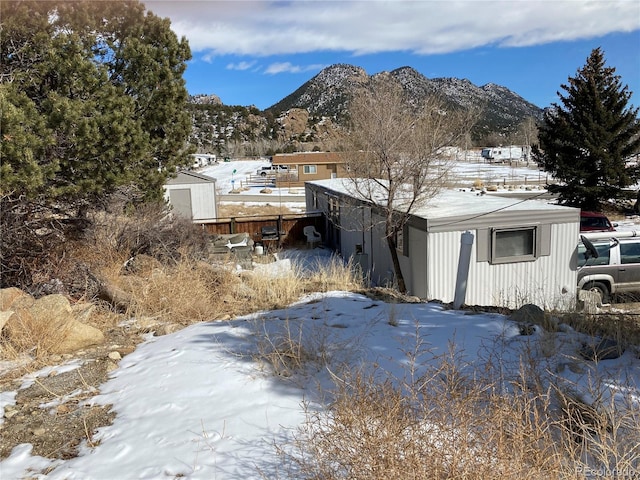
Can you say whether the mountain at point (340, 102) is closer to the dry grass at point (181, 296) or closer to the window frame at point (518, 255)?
the window frame at point (518, 255)

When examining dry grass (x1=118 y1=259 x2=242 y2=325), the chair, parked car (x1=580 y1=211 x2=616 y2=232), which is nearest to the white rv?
parked car (x1=580 y1=211 x2=616 y2=232)

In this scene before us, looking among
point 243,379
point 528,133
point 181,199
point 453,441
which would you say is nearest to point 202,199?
point 181,199

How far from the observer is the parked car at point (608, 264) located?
35.1ft

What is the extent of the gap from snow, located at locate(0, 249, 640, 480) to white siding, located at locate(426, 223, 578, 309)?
15.3ft

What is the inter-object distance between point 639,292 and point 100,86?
11303 mm

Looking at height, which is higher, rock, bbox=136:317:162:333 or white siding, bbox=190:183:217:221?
white siding, bbox=190:183:217:221

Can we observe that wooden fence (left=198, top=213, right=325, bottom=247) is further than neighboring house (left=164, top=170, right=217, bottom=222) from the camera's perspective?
No

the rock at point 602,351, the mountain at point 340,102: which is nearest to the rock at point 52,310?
the rock at point 602,351

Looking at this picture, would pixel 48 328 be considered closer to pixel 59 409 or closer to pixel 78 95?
pixel 59 409

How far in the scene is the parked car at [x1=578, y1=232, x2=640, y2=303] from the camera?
10.7 metres

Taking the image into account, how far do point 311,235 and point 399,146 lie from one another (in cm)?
814

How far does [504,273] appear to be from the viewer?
1097 centimetres

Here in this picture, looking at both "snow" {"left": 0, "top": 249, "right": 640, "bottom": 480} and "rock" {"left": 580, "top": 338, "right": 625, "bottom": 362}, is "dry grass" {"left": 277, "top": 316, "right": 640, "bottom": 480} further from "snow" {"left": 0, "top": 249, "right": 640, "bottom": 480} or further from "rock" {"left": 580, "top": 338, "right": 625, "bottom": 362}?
"rock" {"left": 580, "top": 338, "right": 625, "bottom": 362}

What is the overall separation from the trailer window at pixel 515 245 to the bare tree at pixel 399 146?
1903 millimetres
